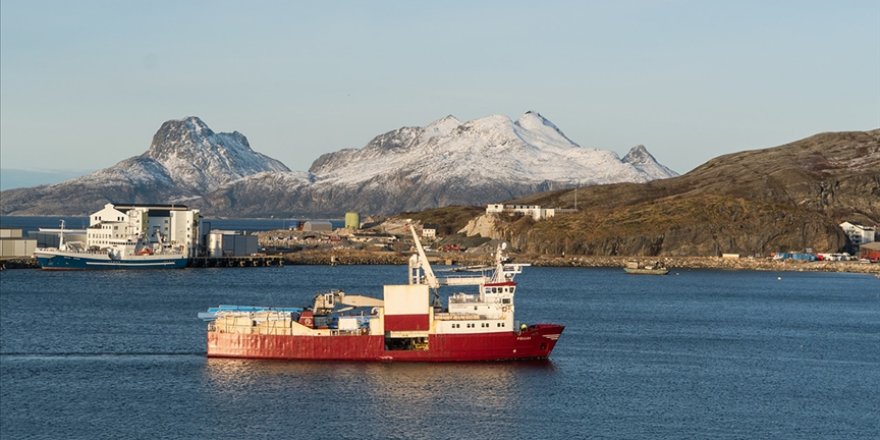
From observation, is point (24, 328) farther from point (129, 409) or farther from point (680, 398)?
point (680, 398)

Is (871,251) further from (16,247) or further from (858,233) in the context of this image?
(16,247)

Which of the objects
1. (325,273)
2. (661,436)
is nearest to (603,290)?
(325,273)

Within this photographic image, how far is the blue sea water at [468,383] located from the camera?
50469 mm

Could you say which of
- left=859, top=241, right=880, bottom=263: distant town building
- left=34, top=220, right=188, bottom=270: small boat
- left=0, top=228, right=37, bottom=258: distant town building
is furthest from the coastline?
left=0, top=228, right=37, bottom=258: distant town building

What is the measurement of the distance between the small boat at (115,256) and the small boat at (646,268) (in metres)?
Result: 55.3

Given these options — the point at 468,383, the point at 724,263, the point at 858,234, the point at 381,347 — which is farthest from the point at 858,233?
the point at 468,383

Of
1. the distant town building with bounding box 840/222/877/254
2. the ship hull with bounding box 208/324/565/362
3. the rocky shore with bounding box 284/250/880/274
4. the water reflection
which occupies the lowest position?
the water reflection

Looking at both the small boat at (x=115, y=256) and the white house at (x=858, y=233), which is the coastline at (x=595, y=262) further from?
the small boat at (x=115, y=256)

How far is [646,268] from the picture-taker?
154m

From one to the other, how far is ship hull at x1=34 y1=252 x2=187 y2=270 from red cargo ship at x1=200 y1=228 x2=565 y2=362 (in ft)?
270

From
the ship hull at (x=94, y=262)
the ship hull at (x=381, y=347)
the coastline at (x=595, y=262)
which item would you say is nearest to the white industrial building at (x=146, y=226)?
the ship hull at (x=94, y=262)

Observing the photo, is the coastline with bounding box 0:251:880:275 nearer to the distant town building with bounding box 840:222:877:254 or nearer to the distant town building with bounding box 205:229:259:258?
the distant town building with bounding box 205:229:259:258

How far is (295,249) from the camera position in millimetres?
192250

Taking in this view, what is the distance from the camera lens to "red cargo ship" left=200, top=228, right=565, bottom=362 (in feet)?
208
